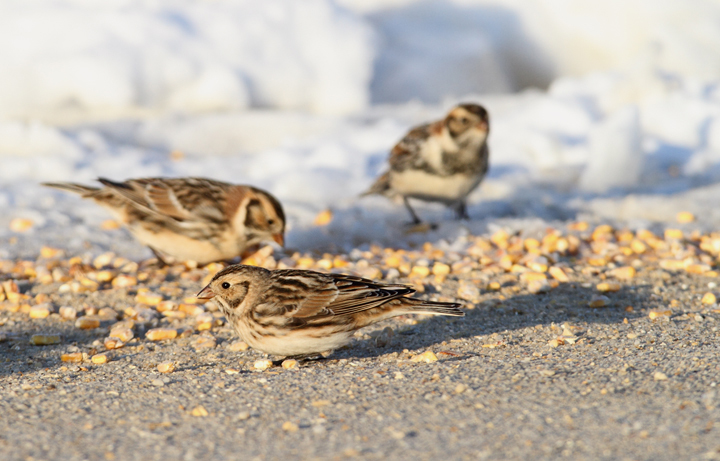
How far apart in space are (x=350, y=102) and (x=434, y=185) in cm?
461

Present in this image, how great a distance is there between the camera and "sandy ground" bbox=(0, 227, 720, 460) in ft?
9.39

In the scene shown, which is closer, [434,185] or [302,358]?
[302,358]

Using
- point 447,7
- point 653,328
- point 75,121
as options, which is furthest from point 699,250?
point 447,7

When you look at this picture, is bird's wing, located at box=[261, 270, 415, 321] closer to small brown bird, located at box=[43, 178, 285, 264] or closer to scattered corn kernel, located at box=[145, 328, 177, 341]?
scattered corn kernel, located at box=[145, 328, 177, 341]

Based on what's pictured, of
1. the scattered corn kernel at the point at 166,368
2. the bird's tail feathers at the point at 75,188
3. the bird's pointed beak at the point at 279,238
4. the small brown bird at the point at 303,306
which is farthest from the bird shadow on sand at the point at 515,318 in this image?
the bird's tail feathers at the point at 75,188

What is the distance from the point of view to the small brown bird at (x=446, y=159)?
6.89 meters

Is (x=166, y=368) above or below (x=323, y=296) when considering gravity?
below

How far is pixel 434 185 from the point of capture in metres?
7.05

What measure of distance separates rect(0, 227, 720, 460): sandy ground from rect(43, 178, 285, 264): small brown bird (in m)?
0.69

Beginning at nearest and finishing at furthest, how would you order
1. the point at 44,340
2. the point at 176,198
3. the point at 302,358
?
the point at 302,358, the point at 44,340, the point at 176,198

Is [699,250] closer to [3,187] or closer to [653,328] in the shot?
[653,328]

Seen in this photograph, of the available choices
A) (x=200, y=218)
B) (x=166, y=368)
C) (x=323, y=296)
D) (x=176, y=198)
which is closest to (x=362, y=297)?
(x=323, y=296)

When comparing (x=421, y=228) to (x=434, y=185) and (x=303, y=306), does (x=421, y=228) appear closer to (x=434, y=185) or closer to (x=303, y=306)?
(x=434, y=185)

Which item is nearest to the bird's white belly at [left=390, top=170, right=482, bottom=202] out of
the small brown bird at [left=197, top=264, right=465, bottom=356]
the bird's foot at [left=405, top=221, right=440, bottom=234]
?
the bird's foot at [left=405, top=221, right=440, bottom=234]
